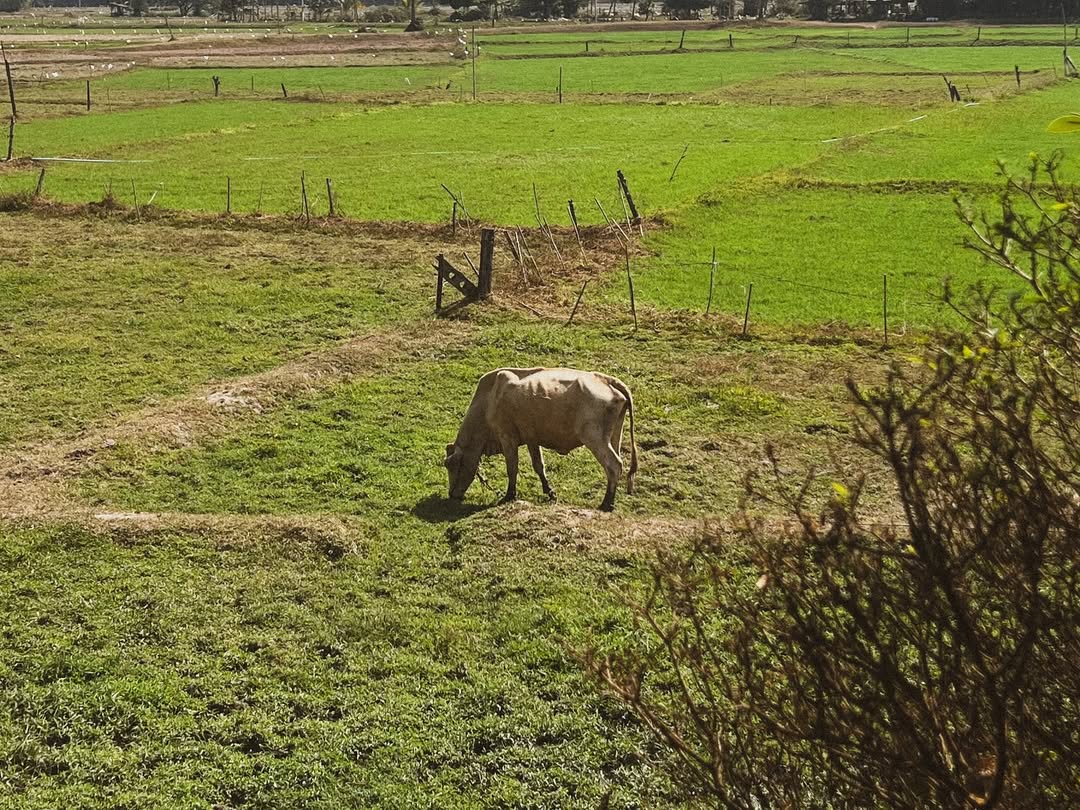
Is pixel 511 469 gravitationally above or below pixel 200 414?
above

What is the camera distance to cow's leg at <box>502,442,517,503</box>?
12.5m

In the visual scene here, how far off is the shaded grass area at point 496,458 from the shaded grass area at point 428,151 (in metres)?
11.0

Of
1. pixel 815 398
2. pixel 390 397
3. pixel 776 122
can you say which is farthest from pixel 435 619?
pixel 776 122

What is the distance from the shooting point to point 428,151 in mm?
39625

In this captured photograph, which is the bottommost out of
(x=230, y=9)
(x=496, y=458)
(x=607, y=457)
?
(x=496, y=458)

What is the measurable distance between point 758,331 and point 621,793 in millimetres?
12650

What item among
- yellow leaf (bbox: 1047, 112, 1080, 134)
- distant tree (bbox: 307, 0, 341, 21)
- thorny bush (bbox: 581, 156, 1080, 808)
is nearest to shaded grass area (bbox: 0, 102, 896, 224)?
thorny bush (bbox: 581, 156, 1080, 808)

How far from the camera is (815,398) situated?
15961 mm

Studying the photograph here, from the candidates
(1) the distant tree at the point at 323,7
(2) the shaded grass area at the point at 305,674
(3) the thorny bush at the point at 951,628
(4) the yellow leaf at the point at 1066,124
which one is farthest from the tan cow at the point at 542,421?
(1) the distant tree at the point at 323,7

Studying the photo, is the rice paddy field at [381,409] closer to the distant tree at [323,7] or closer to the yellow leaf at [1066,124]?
the yellow leaf at [1066,124]

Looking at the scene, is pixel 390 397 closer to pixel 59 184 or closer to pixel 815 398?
pixel 815 398

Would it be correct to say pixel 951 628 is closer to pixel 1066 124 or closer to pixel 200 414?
pixel 1066 124

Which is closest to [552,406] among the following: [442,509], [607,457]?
[607,457]

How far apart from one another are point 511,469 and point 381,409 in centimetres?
393
